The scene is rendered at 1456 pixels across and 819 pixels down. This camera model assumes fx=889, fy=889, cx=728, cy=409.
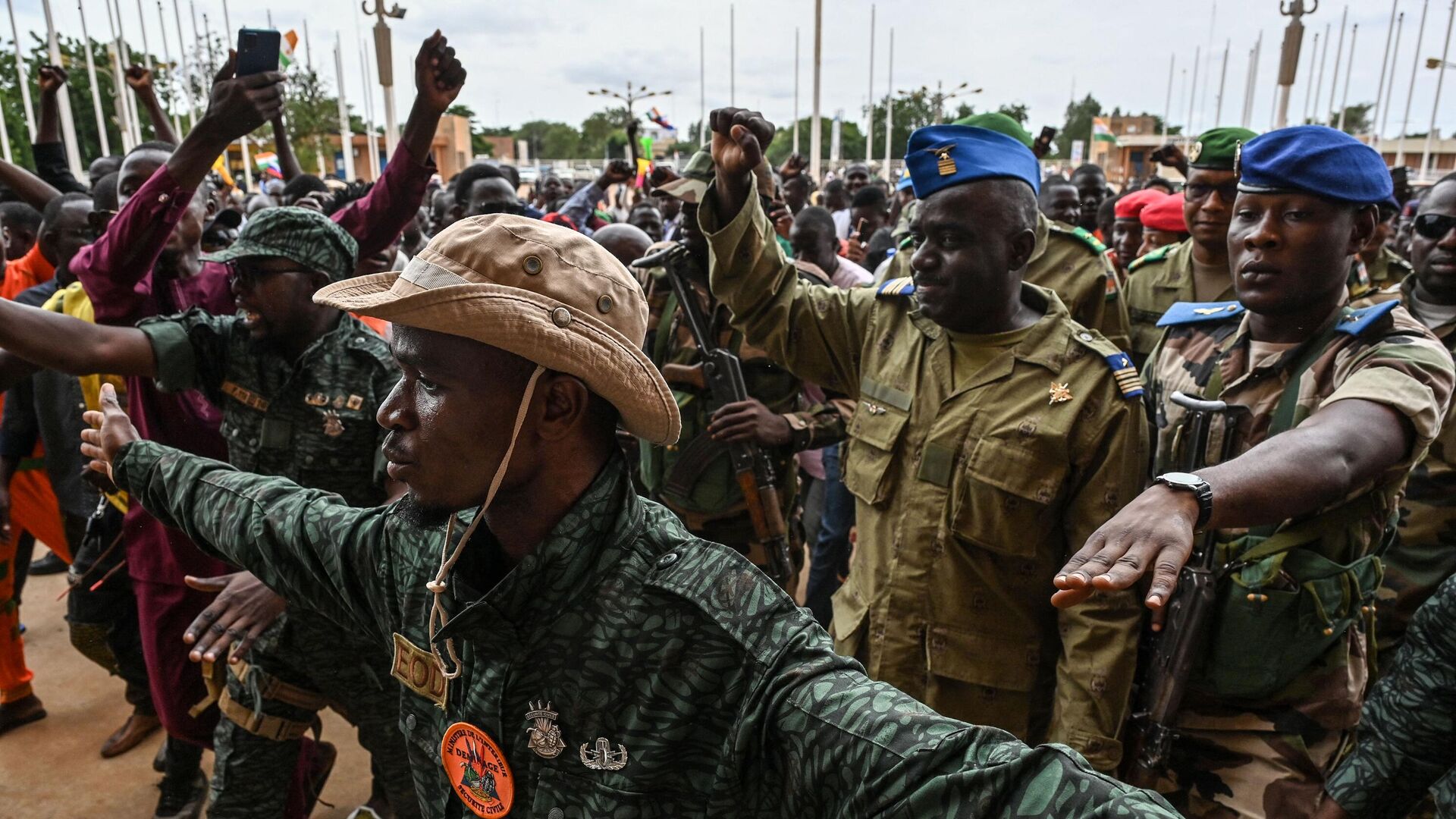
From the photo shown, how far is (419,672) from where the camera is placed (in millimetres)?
1634

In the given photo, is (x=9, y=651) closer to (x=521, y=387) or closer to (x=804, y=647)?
(x=521, y=387)

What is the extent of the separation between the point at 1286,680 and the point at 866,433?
4.04ft

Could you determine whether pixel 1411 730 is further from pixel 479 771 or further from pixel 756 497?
pixel 756 497

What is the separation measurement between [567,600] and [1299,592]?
1.72m

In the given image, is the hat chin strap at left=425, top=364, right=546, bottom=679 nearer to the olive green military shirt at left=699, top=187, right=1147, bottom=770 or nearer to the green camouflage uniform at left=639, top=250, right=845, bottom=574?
the olive green military shirt at left=699, top=187, right=1147, bottom=770

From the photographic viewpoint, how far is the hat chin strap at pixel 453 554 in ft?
4.73

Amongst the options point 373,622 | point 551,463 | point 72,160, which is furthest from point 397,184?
point 72,160

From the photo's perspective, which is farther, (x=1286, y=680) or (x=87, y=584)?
(x=87, y=584)

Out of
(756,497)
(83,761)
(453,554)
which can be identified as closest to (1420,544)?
(756,497)

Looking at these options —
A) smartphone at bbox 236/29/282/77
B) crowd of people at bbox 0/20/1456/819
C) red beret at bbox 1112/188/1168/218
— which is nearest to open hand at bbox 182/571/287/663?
crowd of people at bbox 0/20/1456/819

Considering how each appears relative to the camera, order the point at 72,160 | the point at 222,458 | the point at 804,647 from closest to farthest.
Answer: the point at 804,647
the point at 222,458
the point at 72,160

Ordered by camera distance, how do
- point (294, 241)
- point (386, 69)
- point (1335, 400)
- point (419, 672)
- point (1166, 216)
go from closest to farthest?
point (419, 672) < point (1335, 400) < point (294, 241) < point (1166, 216) < point (386, 69)

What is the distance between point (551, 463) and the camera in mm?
1535

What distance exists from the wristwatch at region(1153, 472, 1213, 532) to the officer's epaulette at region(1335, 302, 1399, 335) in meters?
1.04
